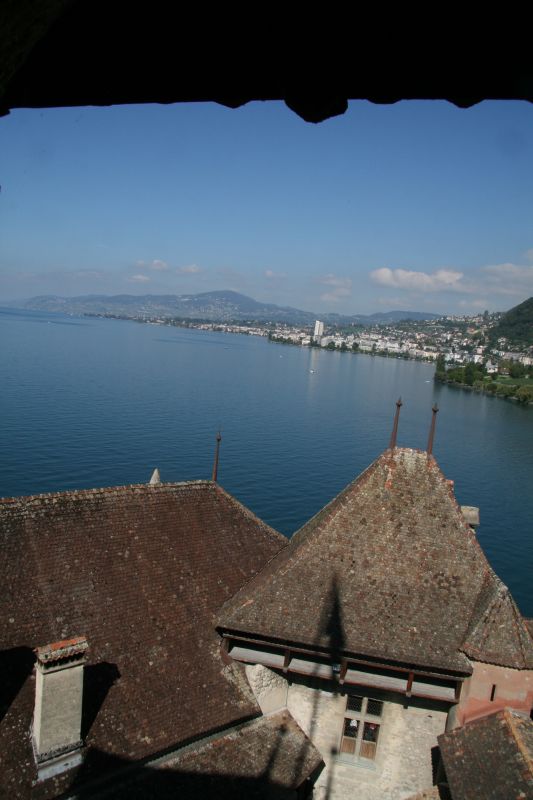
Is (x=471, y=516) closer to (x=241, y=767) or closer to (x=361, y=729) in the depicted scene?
(x=361, y=729)

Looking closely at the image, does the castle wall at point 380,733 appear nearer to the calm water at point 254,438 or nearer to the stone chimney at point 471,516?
the stone chimney at point 471,516

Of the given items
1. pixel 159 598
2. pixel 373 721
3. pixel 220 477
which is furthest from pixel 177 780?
pixel 220 477

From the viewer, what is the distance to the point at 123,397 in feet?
228

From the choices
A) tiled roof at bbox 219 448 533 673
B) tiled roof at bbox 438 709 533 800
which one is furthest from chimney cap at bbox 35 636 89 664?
tiled roof at bbox 438 709 533 800

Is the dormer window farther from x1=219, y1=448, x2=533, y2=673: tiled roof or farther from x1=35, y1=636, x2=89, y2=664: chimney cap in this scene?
x1=35, y1=636, x2=89, y2=664: chimney cap

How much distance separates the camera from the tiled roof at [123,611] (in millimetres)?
9875

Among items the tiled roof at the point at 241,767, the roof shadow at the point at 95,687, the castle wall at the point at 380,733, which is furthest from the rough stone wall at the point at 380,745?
the roof shadow at the point at 95,687

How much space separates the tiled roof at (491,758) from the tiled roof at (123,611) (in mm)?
3462

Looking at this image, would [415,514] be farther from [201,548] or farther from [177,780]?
[177,780]

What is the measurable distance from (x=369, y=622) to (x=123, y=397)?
60818 millimetres

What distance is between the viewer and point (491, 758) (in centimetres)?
991

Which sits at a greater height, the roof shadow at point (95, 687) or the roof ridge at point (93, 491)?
the roof ridge at point (93, 491)

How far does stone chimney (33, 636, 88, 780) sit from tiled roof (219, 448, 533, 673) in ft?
10.3

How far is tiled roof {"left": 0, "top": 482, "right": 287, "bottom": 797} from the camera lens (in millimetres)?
9875
